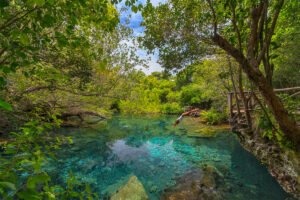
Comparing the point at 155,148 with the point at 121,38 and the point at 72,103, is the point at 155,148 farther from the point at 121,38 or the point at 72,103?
the point at 121,38

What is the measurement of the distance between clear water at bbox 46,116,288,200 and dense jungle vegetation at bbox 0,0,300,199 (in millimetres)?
1482

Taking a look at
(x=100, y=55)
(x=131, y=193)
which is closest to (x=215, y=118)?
(x=131, y=193)

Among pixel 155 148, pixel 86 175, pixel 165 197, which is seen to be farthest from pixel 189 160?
pixel 86 175

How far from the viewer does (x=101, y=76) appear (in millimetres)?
7750

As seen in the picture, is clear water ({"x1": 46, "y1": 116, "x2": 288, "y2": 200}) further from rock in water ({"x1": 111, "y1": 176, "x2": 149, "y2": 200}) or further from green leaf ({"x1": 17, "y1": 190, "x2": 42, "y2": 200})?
green leaf ({"x1": 17, "y1": 190, "x2": 42, "y2": 200})

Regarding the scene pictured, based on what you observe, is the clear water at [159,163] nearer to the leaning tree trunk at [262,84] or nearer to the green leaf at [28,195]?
the leaning tree trunk at [262,84]

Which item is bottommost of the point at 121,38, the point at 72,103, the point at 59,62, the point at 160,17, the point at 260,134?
the point at 260,134

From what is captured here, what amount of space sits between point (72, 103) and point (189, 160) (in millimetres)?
6404

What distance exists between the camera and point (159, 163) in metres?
7.43

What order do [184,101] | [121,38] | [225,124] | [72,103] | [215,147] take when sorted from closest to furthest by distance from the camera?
1. [121,38]
2. [72,103]
3. [215,147]
4. [225,124]
5. [184,101]

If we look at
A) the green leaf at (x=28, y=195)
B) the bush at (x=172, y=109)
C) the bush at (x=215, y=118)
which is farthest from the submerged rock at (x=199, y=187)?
the bush at (x=172, y=109)

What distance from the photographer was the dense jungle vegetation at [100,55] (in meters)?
1.12

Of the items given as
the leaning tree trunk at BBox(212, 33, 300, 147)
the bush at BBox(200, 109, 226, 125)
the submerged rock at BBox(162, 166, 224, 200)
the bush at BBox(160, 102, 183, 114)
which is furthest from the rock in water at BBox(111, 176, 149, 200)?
the bush at BBox(160, 102, 183, 114)

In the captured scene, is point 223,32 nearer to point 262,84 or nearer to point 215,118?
point 262,84
